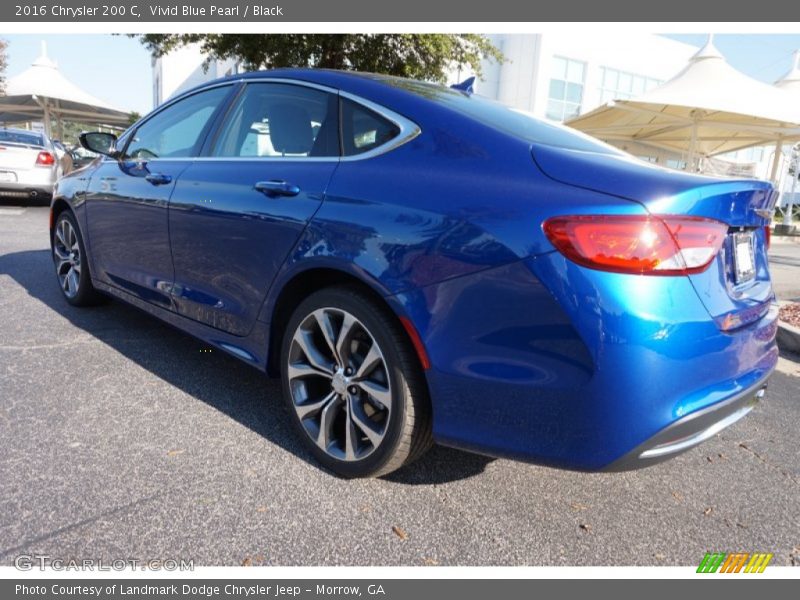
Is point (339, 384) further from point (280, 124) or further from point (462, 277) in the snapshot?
point (280, 124)

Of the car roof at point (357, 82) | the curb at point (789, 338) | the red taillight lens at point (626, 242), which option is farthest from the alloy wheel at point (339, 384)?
the curb at point (789, 338)

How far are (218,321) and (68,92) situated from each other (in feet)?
95.3

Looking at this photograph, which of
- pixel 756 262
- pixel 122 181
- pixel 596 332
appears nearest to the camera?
pixel 596 332

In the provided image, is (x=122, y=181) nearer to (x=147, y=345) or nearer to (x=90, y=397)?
(x=147, y=345)

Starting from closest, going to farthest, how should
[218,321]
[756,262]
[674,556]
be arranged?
[674,556], [756,262], [218,321]

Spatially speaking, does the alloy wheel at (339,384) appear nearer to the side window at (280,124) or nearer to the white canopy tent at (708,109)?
the side window at (280,124)

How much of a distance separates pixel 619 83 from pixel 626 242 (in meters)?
34.0

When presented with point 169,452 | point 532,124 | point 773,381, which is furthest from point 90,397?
point 773,381

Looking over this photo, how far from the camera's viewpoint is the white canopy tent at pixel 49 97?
25.5 m

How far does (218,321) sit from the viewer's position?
9.11 ft

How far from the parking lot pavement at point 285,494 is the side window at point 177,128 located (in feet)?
4.28

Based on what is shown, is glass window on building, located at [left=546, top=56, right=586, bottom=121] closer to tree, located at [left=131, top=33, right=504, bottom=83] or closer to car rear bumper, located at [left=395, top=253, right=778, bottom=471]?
tree, located at [left=131, top=33, right=504, bottom=83]

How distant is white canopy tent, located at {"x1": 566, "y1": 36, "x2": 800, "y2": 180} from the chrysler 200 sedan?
1146 cm

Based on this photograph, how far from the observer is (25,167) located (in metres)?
10.6
